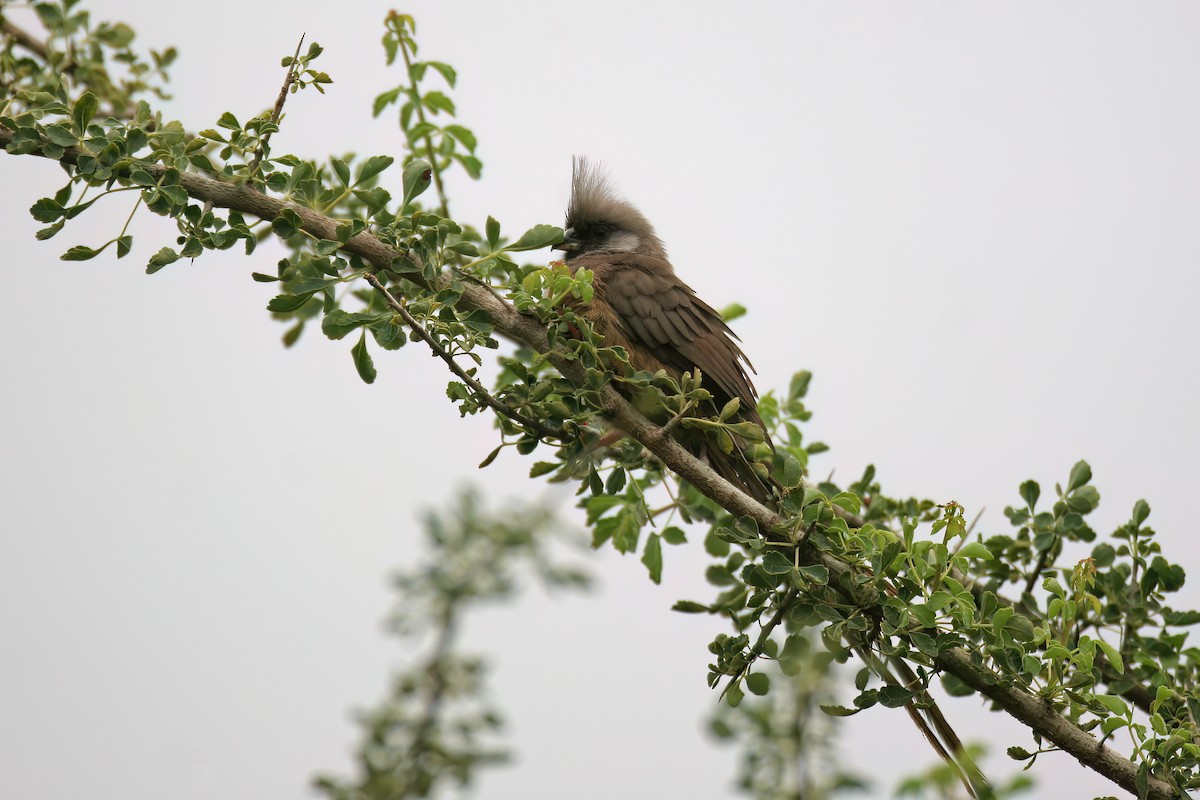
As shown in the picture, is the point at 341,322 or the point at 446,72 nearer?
the point at 341,322

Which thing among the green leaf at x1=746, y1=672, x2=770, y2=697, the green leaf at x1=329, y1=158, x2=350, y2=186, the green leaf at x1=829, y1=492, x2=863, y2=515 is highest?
the green leaf at x1=329, y1=158, x2=350, y2=186

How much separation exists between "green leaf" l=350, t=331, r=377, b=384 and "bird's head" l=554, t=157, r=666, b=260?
2.32m

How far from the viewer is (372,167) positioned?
9.84 ft

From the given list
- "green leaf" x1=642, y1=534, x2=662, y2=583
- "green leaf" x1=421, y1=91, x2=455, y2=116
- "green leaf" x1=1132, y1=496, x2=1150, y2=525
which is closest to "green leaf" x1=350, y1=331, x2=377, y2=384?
"green leaf" x1=642, y1=534, x2=662, y2=583

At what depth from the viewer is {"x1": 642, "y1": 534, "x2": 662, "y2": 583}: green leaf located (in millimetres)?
3650

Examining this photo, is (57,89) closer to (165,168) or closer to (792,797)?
(165,168)

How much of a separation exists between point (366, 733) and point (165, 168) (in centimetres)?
294

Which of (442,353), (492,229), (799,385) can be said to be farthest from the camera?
(799,385)

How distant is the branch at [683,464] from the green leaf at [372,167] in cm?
16

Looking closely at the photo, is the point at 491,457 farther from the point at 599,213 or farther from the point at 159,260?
the point at 599,213

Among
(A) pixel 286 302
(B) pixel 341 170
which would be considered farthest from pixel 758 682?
(B) pixel 341 170

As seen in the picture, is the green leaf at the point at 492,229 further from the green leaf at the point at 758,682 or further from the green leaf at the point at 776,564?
the green leaf at the point at 758,682

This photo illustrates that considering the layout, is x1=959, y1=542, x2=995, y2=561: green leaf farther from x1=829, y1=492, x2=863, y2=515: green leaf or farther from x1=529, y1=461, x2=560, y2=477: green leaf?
x1=529, y1=461, x2=560, y2=477: green leaf

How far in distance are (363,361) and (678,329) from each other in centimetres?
136
